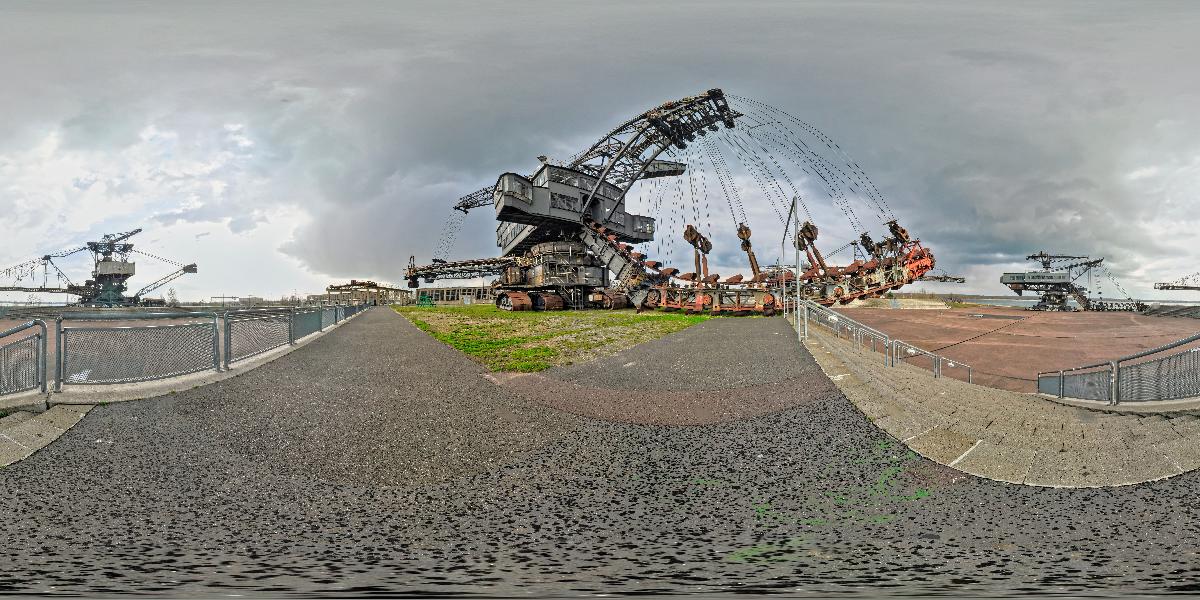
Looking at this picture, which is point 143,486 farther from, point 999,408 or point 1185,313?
point 1185,313

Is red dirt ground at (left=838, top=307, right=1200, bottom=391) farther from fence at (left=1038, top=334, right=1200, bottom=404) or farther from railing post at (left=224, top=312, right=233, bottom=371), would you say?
railing post at (left=224, top=312, right=233, bottom=371)

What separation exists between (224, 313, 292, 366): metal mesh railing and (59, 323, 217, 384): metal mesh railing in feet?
2.82

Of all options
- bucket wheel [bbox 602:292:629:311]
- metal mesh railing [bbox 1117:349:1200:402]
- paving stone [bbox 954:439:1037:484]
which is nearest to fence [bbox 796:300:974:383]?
metal mesh railing [bbox 1117:349:1200:402]

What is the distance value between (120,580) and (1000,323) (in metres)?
24.2

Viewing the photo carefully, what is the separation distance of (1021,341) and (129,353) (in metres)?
21.1

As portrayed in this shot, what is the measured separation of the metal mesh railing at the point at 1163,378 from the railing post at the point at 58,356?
1435 centimetres

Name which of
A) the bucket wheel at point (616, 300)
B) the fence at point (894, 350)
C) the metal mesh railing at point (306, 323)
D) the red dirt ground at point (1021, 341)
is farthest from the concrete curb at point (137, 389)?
the bucket wheel at point (616, 300)

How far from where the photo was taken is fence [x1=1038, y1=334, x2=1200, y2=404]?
17.7 feet

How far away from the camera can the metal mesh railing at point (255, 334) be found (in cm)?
950

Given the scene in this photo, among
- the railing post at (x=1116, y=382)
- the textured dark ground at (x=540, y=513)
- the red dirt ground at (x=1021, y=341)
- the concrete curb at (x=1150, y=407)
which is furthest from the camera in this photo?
the red dirt ground at (x=1021, y=341)

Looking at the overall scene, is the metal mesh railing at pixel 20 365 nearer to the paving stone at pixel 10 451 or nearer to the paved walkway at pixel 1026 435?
the paving stone at pixel 10 451

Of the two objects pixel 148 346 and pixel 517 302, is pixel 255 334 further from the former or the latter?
pixel 517 302

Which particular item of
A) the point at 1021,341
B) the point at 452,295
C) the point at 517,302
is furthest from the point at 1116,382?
the point at 452,295

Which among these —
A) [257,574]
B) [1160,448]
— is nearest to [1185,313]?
[1160,448]
